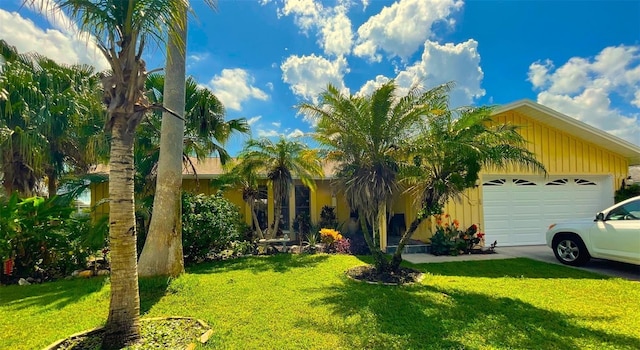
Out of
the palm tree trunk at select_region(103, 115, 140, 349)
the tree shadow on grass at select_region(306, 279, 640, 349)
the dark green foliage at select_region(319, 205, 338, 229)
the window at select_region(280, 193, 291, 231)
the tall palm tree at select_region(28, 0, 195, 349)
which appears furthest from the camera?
the window at select_region(280, 193, 291, 231)

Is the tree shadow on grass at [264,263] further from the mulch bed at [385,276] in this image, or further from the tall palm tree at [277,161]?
the tall palm tree at [277,161]

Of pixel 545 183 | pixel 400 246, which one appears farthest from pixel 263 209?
pixel 545 183

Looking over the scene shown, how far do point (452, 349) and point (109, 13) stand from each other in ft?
17.4

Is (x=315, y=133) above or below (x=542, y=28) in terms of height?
below

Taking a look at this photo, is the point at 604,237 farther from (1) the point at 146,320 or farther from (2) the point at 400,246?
(1) the point at 146,320

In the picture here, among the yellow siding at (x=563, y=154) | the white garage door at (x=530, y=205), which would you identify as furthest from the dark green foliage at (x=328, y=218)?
the white garage door at (x=530, y=205)

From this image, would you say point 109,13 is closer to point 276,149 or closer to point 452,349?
point 452,349

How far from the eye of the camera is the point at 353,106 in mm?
7000

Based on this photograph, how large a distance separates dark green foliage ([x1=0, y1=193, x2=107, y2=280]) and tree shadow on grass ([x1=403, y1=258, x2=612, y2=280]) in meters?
8.00

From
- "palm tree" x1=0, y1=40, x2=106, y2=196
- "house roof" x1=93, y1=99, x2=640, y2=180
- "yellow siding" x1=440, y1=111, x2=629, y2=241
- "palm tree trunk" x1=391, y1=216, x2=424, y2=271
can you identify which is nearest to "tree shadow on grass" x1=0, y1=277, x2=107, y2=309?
"palm tree" x1=0, y1=40, x2=106, y2=196

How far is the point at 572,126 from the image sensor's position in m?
10.8

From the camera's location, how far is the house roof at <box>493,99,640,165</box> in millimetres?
10523

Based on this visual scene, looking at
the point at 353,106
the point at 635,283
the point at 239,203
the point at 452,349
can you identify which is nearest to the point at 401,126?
the point at 353,106

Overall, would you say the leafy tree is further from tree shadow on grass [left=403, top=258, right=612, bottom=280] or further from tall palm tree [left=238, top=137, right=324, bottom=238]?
tall palm tree [left=238, top=137, right=324, bottom=238]
